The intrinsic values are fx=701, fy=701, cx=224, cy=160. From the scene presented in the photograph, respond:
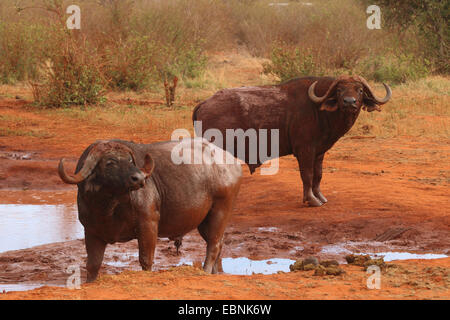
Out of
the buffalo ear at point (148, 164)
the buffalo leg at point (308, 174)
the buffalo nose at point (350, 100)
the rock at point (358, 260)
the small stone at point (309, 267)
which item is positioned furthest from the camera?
the buffalo leg at point (308, 174)

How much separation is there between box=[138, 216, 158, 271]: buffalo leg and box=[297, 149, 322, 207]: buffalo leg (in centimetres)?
405

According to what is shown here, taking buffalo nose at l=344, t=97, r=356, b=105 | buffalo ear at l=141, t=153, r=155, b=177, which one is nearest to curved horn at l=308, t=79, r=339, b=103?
buffalo nose at l=344, t=97, r=356, b=105

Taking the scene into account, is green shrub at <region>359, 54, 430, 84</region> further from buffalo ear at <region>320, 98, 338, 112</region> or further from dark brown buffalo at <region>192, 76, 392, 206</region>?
buffalo ear at <region>320, 98, 338, 112</region>

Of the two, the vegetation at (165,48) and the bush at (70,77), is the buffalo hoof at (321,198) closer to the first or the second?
the vegetation at (165,48)

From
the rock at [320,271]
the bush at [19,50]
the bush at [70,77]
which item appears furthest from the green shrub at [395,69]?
the rock at [320,271]

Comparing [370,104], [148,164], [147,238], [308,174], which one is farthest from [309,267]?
[370,104]

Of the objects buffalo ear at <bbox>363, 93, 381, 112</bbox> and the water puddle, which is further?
buffalo ear at <bbox>363, 93, 381, 112</bbox>

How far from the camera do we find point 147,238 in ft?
18.3

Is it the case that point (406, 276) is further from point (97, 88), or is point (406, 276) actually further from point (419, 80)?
point (419, 80)

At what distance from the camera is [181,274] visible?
218 inches

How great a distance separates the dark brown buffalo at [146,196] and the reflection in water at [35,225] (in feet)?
8.60

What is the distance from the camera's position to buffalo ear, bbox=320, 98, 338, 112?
9117 mm

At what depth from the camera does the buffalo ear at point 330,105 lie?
9.12 meters

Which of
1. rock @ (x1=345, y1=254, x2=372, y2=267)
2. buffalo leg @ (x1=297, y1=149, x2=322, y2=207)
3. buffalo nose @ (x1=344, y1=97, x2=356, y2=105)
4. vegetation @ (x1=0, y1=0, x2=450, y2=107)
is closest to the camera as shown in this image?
rock @ (x1=345, y1=254, x2=372, y2=267)
